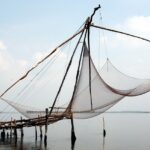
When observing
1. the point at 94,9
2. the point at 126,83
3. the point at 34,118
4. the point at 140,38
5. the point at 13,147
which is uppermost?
the point at 94,9

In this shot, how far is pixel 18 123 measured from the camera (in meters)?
32.1

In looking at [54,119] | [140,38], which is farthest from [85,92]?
[54,119]

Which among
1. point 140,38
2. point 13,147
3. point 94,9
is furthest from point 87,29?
point 13,147

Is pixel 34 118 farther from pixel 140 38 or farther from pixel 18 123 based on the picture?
pixel 140 38

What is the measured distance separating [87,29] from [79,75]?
2287 millimetres

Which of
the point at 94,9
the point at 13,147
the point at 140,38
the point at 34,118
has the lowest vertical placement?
the point at 13,147

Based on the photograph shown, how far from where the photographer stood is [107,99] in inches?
801

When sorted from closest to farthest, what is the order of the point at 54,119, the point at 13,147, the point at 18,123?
the point at 54,119, the point at 13,147, the point at 18,123

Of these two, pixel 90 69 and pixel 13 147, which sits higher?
pixel 90 69

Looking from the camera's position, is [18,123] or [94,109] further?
[18,123]

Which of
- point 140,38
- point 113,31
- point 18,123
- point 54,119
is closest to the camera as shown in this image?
point 140,38

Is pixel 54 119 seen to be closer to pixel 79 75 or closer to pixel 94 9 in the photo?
pixel 79 75

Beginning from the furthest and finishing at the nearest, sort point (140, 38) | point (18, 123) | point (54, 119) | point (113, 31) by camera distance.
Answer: point (18, 123) < point (54, 119) < point (113, 31) < point (140, 38)

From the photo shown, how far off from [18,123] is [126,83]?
14633 mm
